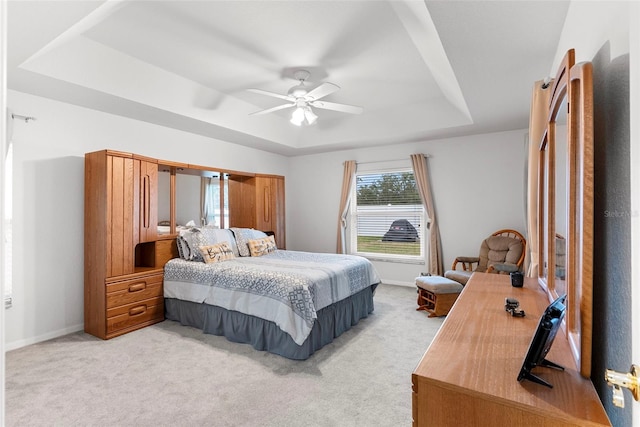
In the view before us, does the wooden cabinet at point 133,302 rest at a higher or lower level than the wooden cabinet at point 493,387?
lower

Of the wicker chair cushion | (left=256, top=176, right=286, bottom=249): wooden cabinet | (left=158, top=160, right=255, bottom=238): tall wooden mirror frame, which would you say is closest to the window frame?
the wicker chair cushion

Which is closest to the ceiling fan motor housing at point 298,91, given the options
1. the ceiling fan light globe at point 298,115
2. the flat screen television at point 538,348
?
the ceiling fan light globe at point 298,115

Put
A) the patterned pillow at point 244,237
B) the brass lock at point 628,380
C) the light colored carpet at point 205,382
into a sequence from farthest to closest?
the patterned pillow at point 244,237
the light colored carpet at point 205,382
the brass lock at point 628,380

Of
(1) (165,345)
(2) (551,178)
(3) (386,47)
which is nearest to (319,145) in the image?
(3) (386,47)

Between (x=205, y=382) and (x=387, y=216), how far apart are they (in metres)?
4.01

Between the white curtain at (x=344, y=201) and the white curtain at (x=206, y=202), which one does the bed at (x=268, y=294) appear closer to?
the white curtain at (x=206, y=202)

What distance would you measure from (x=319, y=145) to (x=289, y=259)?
7.94ft

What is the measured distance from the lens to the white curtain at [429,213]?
16.5ft

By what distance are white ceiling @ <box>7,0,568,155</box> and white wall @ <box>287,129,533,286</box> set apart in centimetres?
35

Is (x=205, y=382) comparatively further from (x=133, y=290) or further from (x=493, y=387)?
(x=493, y=387)

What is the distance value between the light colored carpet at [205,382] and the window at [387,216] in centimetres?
223

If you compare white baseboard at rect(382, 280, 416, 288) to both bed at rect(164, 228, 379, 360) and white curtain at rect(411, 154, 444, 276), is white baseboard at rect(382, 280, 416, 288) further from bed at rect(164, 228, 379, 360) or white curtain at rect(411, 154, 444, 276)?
bed at rect(164, 228, 379, 360)

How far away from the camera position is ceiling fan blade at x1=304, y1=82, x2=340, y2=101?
3.03 m

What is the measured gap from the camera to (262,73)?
355cm
